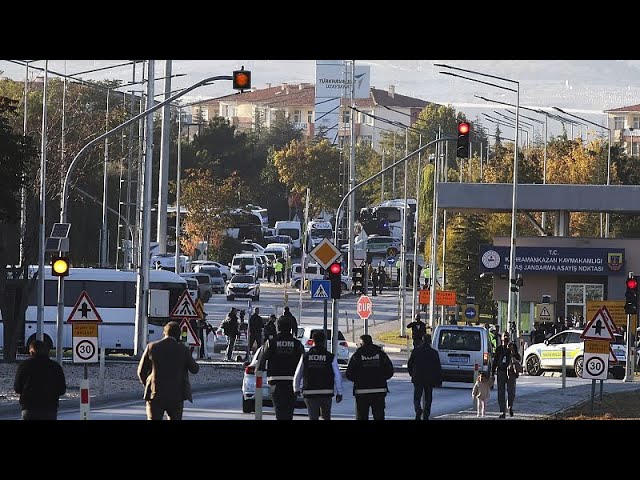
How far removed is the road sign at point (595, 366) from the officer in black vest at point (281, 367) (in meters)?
8.97

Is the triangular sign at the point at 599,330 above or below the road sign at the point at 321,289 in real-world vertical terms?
below

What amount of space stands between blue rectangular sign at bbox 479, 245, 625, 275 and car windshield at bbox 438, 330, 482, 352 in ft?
78.4

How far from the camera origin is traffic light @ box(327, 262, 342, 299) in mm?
34156

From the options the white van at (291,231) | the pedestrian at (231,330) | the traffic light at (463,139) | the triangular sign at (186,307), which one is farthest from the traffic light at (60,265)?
the white van at (291,231)

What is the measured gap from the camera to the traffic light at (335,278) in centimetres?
3416

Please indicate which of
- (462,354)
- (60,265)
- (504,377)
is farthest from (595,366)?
(60,265)

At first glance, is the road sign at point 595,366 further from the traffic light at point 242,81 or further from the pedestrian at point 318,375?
the pedestrian at point 318,375

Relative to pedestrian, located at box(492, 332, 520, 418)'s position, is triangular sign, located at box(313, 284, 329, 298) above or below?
above

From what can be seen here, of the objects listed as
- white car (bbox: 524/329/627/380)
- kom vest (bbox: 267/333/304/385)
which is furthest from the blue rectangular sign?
kom vest (bbox: 267/333/304/385)

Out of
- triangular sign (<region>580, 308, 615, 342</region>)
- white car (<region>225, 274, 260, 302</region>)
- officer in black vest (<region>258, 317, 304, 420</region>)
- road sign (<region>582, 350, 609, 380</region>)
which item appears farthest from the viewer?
white car (<region>225, 274, 260, 302</region>)

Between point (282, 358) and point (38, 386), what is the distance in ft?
13.6

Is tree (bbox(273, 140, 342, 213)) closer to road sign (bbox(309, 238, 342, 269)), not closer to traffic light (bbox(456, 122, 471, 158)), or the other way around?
traffic light (bbox(456, 122, 471, 158))
